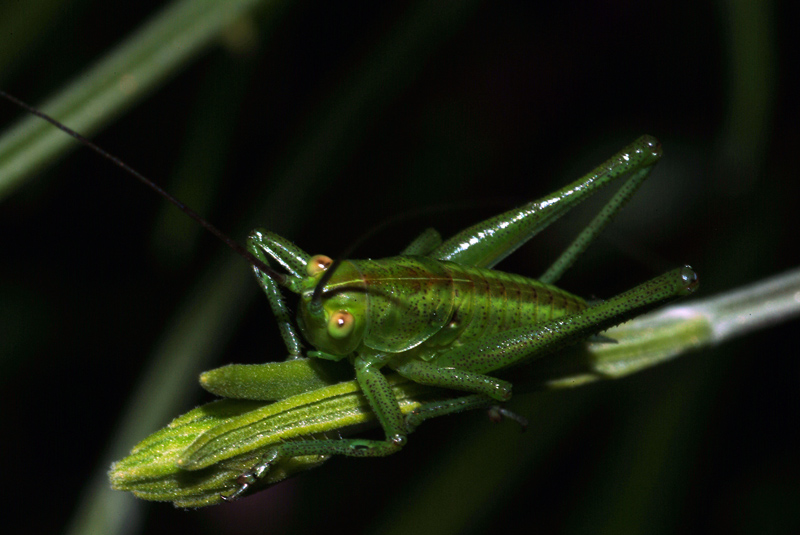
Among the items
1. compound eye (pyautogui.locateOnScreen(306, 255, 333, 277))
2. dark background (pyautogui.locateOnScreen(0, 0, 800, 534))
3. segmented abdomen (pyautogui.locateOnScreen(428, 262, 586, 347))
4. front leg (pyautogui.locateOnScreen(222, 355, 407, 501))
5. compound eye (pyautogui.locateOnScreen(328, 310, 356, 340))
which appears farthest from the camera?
dark background (pyautogui.locateOnScreen(0, 0, 800, 534))

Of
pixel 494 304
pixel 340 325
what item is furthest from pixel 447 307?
pixel 340 325

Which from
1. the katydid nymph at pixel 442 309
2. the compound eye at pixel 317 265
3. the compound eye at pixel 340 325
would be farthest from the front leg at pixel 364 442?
the compound eye at pixel 317 265

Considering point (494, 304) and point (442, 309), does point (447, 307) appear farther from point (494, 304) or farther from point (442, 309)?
point (494, 304)

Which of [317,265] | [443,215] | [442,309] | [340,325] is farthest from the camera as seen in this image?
[443,215]

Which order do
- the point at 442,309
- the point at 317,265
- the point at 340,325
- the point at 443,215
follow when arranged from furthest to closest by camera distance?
1. the point at 443,215
2. the point at 442,309
3. the point at 317,265
4. the point at 340,325

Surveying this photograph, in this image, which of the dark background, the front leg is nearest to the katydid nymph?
the front leg

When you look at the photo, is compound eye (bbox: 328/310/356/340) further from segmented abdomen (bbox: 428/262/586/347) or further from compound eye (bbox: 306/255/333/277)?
segmented abdomen (bbox: 428/262/586/347)

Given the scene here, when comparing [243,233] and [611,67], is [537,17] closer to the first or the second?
[611,67]

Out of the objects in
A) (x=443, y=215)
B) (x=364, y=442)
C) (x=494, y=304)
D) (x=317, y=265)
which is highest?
(x=443, y=215)
